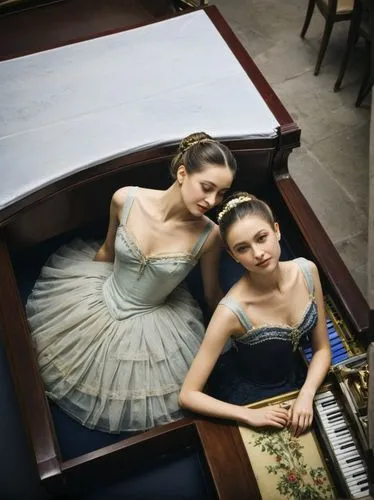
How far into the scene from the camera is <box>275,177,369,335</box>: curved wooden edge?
2027mm

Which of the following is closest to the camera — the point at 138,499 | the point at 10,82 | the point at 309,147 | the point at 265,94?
→ the point at 138,499

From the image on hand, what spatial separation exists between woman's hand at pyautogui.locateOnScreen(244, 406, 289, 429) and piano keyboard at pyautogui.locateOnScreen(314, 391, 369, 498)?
0.39 ft

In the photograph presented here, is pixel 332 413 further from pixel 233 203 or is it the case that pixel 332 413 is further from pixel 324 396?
pixel 233 203

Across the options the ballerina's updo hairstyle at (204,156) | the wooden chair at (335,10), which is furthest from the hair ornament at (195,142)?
the wooden chair at (335,10)

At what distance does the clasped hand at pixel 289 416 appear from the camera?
1846 millimetres

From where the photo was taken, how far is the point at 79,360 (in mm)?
2176

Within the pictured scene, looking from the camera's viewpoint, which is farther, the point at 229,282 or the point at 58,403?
the point at 229,282

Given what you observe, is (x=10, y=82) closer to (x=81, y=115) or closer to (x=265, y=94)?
(x=81, y=115)

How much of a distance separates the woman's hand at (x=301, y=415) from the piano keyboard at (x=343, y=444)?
0.04m

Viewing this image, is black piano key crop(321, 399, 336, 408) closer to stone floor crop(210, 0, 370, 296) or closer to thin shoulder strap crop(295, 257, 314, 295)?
thin shoulder strap crop(295, 257, 314, 295)

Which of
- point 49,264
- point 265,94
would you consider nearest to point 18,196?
point 49,264

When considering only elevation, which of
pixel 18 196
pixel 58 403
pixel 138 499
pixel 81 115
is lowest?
pixel 138 499

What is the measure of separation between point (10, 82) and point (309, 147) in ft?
6.84

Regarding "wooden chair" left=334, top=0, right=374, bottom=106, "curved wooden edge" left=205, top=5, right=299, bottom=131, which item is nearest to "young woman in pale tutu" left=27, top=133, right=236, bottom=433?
"curved wooden edge" left=205, top=5, right=299, bottom=131
